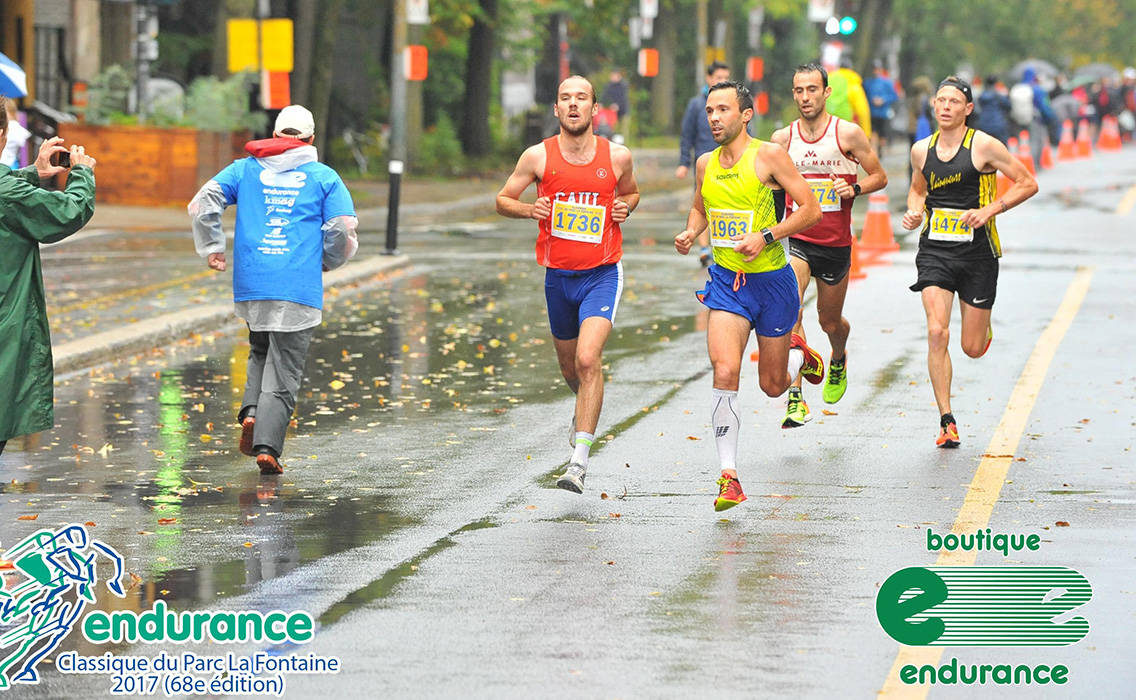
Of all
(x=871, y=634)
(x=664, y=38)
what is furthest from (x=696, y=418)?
(x=664, y=38)

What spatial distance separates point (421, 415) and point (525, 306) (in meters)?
5.89

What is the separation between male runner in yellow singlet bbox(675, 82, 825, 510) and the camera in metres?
9.69

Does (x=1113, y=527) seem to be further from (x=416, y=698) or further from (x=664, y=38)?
(x=664, y=38)

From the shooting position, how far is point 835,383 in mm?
12320

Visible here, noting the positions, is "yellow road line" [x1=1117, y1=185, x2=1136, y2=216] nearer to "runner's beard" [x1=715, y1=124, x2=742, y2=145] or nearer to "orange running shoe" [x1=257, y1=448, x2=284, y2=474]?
"runner's beard" [x1=715, y1=124, x2=742, y2=145]

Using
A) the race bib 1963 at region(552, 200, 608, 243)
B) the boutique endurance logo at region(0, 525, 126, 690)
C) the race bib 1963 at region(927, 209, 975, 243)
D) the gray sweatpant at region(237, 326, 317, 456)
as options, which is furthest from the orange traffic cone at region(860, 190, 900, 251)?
the boutique endurance logo at region(0, 525, 126, 690)

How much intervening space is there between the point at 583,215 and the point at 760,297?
3.01 feet

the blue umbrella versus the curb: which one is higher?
the blue umbrella

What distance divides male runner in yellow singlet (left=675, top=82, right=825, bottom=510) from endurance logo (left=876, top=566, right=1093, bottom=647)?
5.84ft

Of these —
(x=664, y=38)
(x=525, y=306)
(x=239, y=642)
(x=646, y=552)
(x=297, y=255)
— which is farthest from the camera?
(x=664, y=38)

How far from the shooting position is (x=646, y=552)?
8.48 m

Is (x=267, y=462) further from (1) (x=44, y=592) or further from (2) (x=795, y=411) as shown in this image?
(2) (x=795, y=411)

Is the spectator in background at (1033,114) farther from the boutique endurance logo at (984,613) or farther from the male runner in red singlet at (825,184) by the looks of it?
the boutique endurance logo at (984,613)

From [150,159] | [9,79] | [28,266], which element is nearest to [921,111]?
[150,159]
